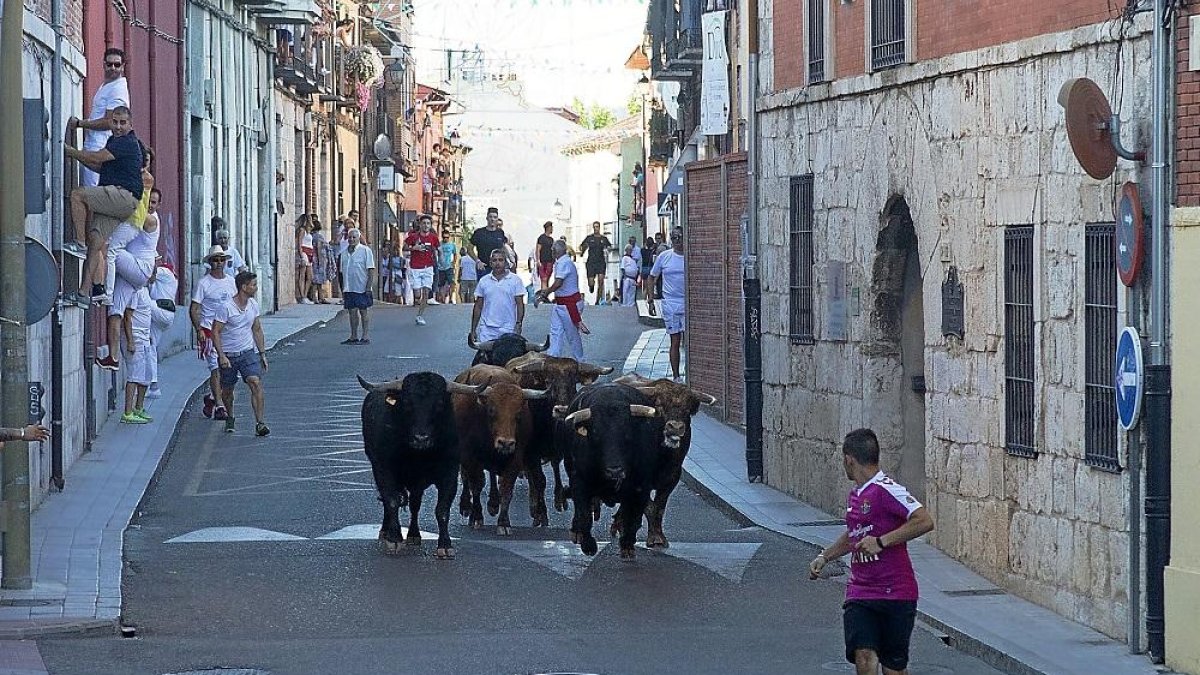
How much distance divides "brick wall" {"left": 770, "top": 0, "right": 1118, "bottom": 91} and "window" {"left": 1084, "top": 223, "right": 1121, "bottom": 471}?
1.28 meters

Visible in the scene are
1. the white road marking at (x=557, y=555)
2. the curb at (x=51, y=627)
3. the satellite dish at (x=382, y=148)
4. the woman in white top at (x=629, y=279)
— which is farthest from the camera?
the satellite dish at (x=382, y=148)

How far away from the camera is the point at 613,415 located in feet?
50.1

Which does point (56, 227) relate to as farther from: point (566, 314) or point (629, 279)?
point (629, 279)

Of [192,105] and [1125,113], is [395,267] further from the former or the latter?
[1125,113]

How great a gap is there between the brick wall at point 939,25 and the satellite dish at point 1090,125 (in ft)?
1.83

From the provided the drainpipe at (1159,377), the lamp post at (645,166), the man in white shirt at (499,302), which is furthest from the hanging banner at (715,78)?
the lamp post at (645,166)

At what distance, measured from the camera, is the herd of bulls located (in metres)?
15.2

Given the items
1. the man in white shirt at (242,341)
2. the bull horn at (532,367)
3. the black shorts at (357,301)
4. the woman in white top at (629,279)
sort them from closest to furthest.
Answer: the bull horn at (532,367) → the man in white shirt at (242,341) → the black shorts at (357,301) → the woman in white top at (629,279)

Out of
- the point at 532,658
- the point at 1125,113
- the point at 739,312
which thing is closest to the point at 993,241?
the point at 1125,113

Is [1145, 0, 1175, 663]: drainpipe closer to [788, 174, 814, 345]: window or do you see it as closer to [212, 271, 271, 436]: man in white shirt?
[788, 174, 814, 345]: window

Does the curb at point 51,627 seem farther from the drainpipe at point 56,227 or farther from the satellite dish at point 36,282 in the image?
the drainpipe at point 56,227

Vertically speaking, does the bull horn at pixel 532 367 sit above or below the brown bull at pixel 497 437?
above

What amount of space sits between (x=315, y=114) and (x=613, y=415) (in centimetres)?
4136

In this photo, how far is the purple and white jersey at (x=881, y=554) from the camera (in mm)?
9719
